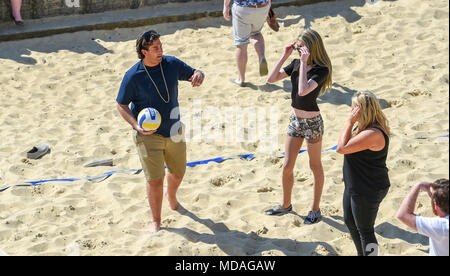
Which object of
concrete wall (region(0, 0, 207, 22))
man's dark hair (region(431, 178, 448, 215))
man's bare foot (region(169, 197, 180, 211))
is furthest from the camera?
concrete wall (region(0, 0, 207, 22))

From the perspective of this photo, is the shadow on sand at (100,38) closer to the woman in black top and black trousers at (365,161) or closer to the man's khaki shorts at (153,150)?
the man's khaki shorts at (153,150)

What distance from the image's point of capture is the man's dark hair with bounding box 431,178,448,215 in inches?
138

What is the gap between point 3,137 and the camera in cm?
727

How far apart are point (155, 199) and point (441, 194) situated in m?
2.54

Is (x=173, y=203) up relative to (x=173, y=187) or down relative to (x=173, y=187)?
down

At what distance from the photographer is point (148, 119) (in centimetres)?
490

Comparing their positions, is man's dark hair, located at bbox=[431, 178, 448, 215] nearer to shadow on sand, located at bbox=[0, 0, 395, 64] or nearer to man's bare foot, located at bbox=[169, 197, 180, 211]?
man's bare foot, located at bbox=[169, 197, 180, 211]

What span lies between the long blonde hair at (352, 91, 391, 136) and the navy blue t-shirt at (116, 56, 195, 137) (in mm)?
1531

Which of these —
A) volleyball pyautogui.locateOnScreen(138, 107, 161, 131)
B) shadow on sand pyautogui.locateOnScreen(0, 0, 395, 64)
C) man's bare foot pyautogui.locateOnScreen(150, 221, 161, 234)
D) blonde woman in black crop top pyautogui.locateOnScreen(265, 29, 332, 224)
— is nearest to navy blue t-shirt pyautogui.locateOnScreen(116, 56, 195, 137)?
volleyball pyautogui.locateOnScreen(138, 107, 161, 131)

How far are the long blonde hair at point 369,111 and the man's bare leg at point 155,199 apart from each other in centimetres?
176

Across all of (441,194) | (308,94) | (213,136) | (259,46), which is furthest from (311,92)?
(259,46)

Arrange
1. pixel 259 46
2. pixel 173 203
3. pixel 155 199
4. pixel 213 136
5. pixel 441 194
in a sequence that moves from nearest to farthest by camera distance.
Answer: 1. pixel 441 194
2. pixel 155 199
3. pixel 173 203
4. pixel 213 136
5. pixel 259 46

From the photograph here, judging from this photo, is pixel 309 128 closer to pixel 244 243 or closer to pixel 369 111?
pixel 369 111
